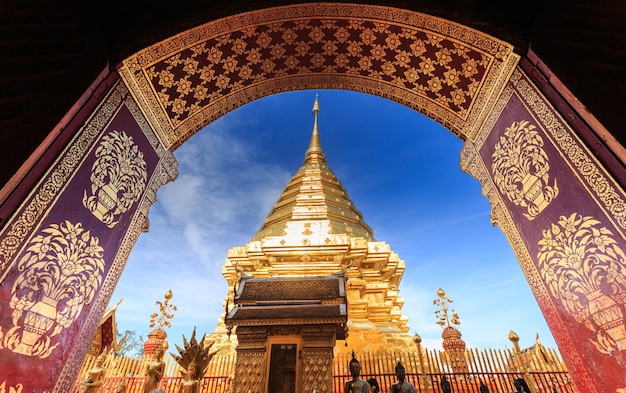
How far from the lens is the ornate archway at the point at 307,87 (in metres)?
3.60

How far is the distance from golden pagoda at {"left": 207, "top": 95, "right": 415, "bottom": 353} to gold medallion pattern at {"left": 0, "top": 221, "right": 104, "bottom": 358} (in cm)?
582

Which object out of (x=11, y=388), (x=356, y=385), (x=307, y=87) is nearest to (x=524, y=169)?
(x=356, y=385)

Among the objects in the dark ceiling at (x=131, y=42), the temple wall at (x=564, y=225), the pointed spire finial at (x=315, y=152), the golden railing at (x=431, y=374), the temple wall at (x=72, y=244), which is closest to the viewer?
the temple wall at (x=72, y=244)

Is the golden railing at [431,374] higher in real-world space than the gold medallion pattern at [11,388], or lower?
higher

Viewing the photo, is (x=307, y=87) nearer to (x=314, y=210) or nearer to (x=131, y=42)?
(x=131, y=42)

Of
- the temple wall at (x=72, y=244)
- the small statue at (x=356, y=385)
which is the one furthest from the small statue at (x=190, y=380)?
the small statue at (x=356, y=385)

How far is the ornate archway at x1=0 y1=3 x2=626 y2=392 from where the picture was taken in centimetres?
360

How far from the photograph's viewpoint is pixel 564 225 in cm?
418

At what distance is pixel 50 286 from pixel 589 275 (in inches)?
241

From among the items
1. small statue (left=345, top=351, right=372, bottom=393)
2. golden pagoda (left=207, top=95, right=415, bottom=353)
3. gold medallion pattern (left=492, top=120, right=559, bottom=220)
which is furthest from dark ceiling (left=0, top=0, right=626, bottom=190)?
golden pagoda (left=207, top=95, right=415, bottom=353)

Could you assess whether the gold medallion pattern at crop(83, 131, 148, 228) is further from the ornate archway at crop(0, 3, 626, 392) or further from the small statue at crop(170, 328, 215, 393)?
the small statue at crop(170, 328, 215, 393)

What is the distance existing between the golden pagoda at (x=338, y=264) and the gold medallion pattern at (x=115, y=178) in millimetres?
5183

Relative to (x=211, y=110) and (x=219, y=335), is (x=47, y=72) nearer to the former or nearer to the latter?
(x=211, y=110)

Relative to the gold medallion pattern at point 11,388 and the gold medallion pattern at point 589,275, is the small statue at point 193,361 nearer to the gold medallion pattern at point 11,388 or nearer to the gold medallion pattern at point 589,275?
the gold medallion pattern at point 11,388
